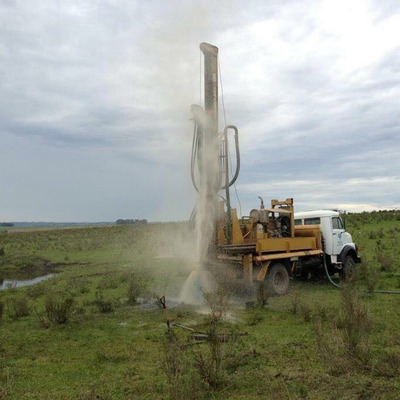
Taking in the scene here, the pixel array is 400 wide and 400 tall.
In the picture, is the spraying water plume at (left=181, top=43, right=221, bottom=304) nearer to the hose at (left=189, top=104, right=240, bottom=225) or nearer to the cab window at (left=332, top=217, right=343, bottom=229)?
the hose at (left=189, top=104, right=240, bottom=225)

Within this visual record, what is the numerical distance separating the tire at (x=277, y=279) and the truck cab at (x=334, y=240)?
2.97 meters

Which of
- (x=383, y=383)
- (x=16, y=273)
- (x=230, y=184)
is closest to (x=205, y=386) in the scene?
(x=383, y=383)

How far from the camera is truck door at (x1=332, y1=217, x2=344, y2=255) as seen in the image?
1673 centimetres

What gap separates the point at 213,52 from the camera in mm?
12906

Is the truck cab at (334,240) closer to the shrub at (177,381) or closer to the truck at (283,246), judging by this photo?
the truck at (283,246)

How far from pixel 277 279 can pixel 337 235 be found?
386cm

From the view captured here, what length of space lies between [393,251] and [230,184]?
14.8m

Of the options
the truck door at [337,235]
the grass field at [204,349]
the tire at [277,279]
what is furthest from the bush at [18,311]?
the truck door at [337,235]

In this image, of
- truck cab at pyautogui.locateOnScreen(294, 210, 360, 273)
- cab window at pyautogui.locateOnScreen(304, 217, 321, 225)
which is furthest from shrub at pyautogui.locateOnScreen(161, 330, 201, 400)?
cab window at pyautogui.locateOnScreen(304, 217, 321, 225)

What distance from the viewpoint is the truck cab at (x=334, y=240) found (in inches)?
658

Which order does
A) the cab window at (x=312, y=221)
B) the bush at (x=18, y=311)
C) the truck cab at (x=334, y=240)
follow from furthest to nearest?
Result: the cab window at (x=312, y=221) → the truck cab at (x=334, y=240) → the bush at (x=18, y=311)

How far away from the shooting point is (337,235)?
1689 centimetres

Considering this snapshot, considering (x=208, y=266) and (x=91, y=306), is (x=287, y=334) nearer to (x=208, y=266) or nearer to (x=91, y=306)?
(x=208, y=266)

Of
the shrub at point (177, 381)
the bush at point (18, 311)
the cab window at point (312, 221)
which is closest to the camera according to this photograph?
the shrub at point (177, 381)
